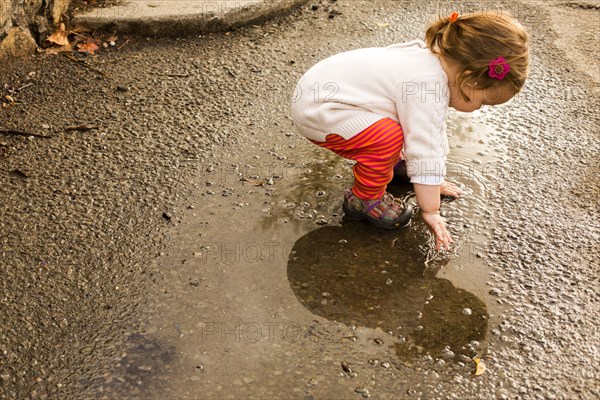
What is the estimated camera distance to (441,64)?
2.55 meters

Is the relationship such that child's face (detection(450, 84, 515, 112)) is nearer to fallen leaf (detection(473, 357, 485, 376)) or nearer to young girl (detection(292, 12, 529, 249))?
young girl (detection(292, 12, 529, 249))

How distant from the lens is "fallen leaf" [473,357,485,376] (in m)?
2.21

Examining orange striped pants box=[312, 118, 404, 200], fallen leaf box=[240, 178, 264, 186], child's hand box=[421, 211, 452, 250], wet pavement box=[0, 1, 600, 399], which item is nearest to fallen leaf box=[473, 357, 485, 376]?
wet pavement box=[0, 1, 600, 399]

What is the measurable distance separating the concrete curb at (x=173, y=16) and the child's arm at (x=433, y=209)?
2.10 metres

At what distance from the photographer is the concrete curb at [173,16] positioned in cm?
405

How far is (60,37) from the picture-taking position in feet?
13.0

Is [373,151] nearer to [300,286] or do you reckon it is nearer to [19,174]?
[300,286]

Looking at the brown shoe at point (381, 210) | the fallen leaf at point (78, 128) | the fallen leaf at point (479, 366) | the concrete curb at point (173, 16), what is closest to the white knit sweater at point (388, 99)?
the brown shoe at point (381, 210)

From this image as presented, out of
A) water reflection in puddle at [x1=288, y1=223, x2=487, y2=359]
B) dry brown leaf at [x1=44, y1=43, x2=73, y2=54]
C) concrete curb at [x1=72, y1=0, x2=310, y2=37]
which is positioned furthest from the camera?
concrete curb at [x1=72, y1=0, x2=310, y2=37]

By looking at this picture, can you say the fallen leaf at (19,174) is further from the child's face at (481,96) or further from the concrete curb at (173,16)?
the child's face at (481,96)

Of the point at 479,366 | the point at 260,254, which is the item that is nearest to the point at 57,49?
the point at 260,254

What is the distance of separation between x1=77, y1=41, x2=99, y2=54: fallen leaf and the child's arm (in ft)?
7.38

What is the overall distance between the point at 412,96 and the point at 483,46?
294 millimetres

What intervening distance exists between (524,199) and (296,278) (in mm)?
1099
